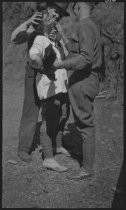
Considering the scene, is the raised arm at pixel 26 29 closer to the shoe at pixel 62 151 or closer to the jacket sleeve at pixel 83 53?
the jacket sleeve at pixel 83 53

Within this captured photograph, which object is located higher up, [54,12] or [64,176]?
[54,12]

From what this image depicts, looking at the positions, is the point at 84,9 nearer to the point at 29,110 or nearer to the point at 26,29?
the point at 26,29

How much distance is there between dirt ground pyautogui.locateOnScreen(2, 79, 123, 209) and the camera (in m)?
5.39

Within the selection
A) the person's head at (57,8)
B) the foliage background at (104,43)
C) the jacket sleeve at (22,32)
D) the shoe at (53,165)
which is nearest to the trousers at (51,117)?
the shoe at (53,165)

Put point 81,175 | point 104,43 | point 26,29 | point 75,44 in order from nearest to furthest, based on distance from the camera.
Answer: point 75,44 → point 81,175 → point 26,29 → point 104,43

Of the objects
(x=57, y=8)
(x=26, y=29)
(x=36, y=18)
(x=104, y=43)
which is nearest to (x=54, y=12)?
(x=57, y=8)

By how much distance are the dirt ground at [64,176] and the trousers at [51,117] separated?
348mm

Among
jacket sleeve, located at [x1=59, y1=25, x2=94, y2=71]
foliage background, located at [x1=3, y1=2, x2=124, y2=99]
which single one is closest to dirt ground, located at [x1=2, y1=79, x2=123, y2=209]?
jacket sleeve, located at [x1=59, y1=25, x2=94, y2=71]

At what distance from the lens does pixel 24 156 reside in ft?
21.6

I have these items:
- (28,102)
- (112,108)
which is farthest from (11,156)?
(112,108)

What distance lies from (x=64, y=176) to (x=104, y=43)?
478 cm

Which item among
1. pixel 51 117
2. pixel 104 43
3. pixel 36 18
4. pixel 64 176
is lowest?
pixel 64 176

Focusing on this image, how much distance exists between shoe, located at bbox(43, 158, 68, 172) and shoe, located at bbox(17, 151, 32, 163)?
34cm

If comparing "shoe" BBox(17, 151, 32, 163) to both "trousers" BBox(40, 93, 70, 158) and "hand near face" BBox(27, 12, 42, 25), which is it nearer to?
"trousers" BBox(40, 93, 70, 158)
